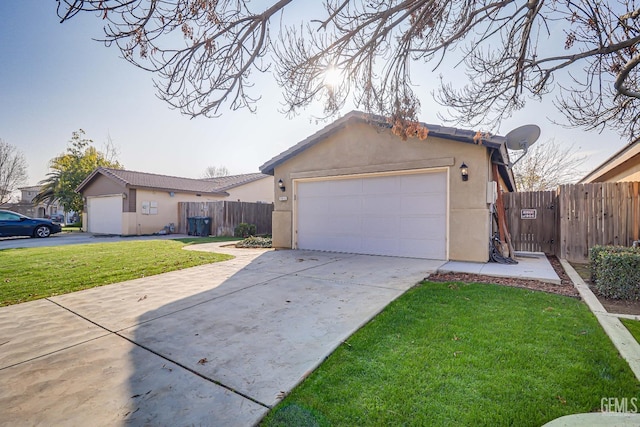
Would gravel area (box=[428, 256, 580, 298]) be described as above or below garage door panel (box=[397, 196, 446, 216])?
below

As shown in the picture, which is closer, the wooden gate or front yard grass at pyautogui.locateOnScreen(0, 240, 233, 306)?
front yard grass at pyautogui.locateOnScreen(0, 240, 233, 306)

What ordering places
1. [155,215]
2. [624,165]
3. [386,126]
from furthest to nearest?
[155,215]
[624,165]
[386,126]

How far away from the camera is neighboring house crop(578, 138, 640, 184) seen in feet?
23.1

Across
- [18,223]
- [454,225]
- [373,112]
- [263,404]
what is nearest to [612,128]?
[454,225]

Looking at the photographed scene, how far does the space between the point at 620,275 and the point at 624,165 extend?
20.7ft

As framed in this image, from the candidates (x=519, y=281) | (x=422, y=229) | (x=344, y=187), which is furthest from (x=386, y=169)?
(x=519, y=281)

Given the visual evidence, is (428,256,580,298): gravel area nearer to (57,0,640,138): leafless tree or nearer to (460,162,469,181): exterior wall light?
(460,162,469,181): exterior wall light

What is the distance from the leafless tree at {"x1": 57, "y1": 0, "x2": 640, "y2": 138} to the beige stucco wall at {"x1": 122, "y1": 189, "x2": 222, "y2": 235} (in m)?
15.0

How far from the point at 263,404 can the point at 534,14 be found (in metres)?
6.43

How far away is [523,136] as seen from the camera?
7.34 metres

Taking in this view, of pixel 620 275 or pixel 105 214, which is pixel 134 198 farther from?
pixel 620 275

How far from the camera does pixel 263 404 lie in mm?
2111

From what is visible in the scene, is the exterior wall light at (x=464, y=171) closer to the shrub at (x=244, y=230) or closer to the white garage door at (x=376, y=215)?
the white garage door at (x=376, y=215)

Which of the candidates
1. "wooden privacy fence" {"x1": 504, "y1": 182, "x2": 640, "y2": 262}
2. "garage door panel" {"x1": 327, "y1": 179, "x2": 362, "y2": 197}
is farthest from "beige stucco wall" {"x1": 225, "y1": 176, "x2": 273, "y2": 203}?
"wooden privacy fence" {"x1": 504, "y1": 182, "x2": 640, "y2": 262}
